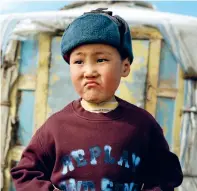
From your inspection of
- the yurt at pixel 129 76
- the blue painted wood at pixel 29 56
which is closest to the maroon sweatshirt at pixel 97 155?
the yurt at pixel 129 76

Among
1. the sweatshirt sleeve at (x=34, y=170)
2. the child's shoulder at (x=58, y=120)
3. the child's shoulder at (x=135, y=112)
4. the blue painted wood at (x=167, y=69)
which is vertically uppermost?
the blue painted wood at (x=167, y=69)

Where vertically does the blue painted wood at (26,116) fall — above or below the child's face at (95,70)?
below

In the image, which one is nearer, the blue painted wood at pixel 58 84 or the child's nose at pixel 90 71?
the child's nose at pixel 90 71

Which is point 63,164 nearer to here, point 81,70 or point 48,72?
point 81,70

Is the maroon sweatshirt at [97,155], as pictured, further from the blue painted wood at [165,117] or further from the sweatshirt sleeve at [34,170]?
the blue painted wood at [165,117]

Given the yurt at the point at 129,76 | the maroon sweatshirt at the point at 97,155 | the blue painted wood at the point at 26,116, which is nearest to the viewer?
the maroon sweatshirt at the point at 97,155

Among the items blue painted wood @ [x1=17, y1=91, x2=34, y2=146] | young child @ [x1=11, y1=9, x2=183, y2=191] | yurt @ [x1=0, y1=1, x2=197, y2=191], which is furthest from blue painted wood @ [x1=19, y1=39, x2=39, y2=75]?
young child @ [x1=11, y1=9, x2=183, y2=191]

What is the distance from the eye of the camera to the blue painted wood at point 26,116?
7.43ft

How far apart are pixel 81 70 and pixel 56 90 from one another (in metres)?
1.33

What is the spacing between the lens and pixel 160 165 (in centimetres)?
92

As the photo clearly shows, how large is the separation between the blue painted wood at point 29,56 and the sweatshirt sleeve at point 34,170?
4.54ft

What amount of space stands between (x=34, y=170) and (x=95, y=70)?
0.24m

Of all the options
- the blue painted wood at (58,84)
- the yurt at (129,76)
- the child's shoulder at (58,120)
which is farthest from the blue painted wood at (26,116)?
the child's shoulder at (58,120)

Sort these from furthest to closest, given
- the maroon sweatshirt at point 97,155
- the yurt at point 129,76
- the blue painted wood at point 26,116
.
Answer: the blue painted wood at point 26,116, the yurt at point 129,76, the maroon sweatshirt at point 97,155
